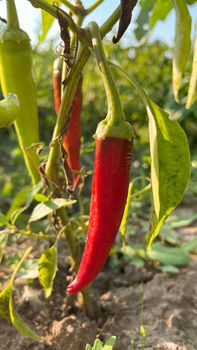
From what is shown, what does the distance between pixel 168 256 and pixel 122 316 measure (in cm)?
28

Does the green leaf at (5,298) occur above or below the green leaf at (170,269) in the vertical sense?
above

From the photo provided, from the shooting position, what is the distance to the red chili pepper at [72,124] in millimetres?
1112

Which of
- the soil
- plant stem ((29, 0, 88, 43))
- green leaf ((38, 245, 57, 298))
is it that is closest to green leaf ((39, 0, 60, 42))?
plant stem ((29, 0, 88, 43))

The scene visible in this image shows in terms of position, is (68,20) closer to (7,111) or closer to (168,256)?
(7,111)

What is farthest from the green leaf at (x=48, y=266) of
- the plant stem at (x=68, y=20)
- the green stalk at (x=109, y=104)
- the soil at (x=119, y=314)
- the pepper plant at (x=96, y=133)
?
the plant stem at (x=68, y=20)

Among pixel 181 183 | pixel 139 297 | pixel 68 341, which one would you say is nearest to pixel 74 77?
pixel 181 183

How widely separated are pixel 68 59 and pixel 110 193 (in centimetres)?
24

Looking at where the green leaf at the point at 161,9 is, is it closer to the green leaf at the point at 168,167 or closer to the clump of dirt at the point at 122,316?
the green leaf at the point at 168,167

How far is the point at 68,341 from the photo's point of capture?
1207 mm

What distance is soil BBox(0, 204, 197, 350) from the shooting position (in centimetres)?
123

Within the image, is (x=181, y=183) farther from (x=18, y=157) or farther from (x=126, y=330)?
(x=18, y=157)

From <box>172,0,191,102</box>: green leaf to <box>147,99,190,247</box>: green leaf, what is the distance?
6 cm

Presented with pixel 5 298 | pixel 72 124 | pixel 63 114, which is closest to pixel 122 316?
pixel 5 298

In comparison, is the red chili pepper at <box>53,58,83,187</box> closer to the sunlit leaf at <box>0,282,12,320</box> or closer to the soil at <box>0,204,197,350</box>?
the sunlit leaf at <box>0,282,12,320</box>
